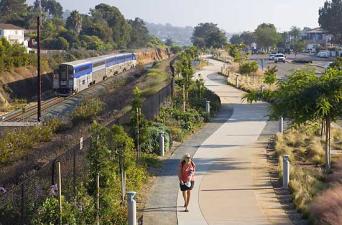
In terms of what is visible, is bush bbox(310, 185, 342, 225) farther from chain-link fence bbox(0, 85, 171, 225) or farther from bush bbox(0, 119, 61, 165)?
bush bbox(0, 119, 61, 165)

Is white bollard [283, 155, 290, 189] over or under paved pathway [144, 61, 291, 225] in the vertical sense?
over

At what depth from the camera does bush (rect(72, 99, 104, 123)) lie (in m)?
32.8

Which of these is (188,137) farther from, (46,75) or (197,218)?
(46,75)

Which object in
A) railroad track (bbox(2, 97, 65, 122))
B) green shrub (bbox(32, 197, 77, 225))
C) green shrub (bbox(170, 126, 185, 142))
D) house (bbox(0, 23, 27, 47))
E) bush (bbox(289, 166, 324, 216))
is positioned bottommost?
railroad track (bbox(2, 97, 65, 122))

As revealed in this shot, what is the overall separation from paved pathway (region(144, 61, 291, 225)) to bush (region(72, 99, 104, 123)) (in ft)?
22.6

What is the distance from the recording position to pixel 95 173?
13.4m

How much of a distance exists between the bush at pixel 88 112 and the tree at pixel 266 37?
12541 centimetres

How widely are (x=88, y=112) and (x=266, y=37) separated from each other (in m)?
129

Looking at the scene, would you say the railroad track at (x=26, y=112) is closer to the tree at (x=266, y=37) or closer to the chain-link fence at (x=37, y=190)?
the chain-link fence at (x=37, y=190)

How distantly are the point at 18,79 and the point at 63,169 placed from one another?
40.0m

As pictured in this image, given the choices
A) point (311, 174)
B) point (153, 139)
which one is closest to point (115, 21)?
point (153, 139)

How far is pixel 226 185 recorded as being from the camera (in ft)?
59.0

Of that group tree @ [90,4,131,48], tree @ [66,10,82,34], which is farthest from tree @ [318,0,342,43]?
tree @ [66,10,82,34]

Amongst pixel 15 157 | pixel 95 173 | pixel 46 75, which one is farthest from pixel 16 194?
pixel 46 75
